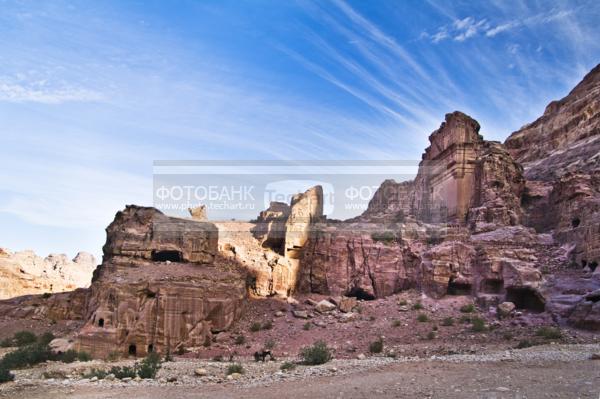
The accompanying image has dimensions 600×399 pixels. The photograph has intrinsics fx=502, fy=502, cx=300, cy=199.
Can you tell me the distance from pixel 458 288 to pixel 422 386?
48.0 ft

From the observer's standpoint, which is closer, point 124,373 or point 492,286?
point 124,373

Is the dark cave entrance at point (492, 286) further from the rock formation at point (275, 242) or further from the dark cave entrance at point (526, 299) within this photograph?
the rock formation at point (275, 242)

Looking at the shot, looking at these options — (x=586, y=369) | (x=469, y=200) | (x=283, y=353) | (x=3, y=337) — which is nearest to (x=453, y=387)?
(x=586, y=369)

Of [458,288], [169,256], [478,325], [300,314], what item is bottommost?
[300,314]

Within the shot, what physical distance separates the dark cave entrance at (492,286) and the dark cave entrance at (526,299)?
787mm

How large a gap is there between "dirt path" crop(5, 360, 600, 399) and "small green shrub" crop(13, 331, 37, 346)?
39.6 feet

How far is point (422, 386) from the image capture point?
37.0 feet

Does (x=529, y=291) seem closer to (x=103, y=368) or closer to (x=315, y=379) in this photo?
(x=315, y=379)

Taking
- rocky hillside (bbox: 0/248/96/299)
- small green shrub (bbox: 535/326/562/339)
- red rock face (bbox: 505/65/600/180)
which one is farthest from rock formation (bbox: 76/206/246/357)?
red rock face (bbox: 505/65/600/180)

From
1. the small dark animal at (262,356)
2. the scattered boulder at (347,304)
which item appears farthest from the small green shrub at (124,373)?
the scattered boulder at (347,304)

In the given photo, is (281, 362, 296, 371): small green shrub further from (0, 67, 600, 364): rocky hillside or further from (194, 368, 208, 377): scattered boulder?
(0, 67, 600, 364): rocky hillside

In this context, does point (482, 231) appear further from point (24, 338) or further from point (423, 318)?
point (24, 338)

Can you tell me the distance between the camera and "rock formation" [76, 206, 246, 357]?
71.9 ft

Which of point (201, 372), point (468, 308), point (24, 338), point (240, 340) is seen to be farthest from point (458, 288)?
point (24, 338)
